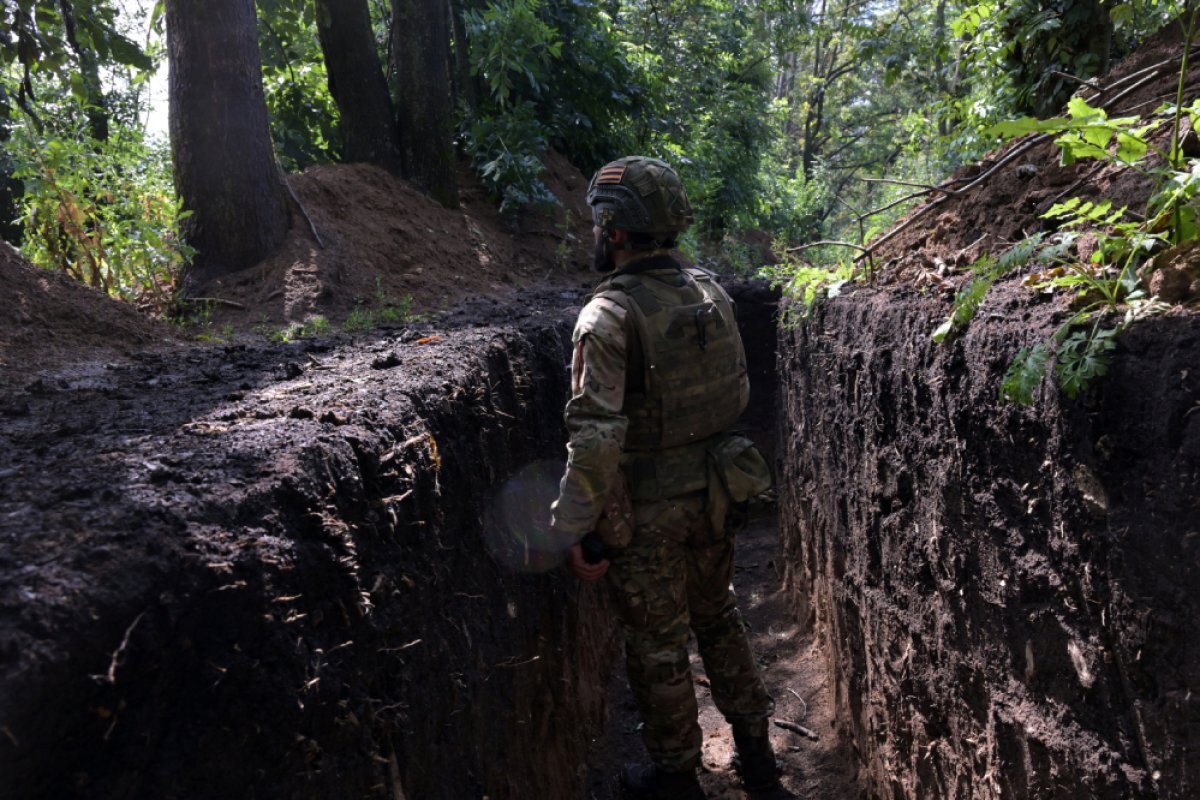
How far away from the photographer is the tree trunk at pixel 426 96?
8.07 m

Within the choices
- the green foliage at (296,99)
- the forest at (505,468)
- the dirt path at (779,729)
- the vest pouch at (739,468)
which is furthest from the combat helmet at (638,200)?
the green foliage at (296,99)

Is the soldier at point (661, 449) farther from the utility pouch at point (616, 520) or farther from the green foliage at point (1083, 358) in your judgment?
the green foliage at point (1083, 358)

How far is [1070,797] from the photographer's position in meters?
2.05

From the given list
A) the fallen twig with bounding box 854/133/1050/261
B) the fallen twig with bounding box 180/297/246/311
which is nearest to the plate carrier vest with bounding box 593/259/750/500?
the fallen twig with bounding box 854/133/1050/261

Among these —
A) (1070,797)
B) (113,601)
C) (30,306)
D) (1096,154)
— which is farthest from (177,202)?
(1070,797)

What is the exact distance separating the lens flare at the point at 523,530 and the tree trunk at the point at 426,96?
17.6 feet

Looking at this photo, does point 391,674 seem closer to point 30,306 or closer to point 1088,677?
point 1088,677

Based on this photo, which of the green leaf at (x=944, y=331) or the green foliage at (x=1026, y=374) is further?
the green leaf at (x=944, y=331)

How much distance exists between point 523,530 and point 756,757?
1.70m

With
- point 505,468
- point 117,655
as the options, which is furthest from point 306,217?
point 117,655

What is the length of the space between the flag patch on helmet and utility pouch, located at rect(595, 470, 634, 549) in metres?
1.27

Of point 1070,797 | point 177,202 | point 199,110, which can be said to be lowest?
point 1070,797

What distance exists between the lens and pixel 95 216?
485 cm

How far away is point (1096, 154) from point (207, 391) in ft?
9.09
